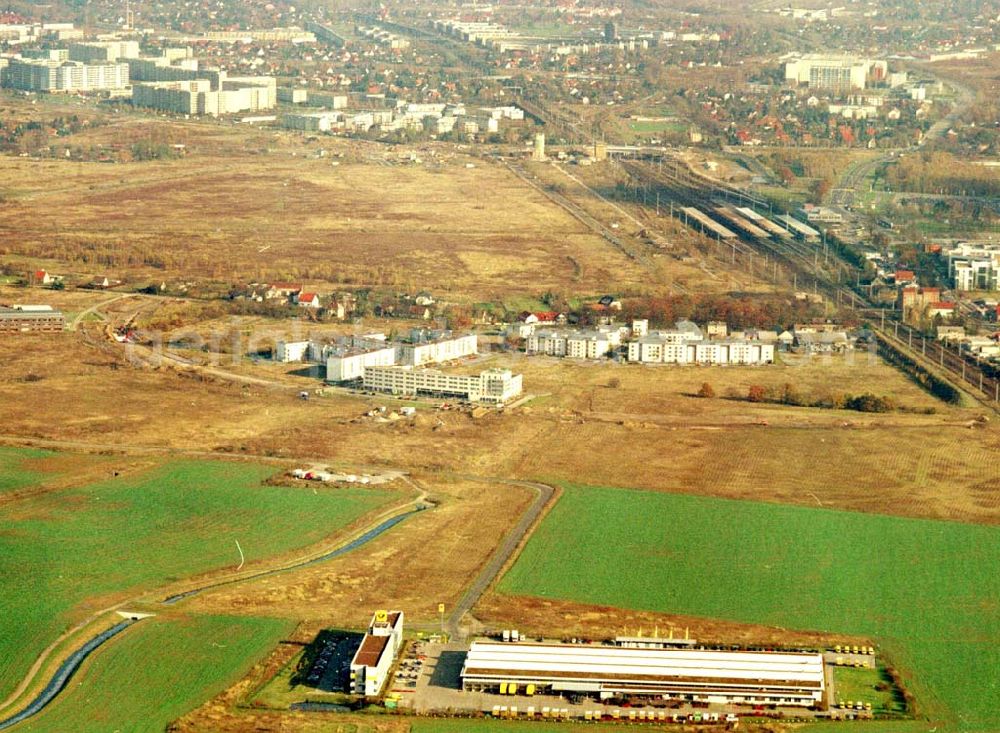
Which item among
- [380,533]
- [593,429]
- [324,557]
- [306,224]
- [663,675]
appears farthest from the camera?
[306,224]

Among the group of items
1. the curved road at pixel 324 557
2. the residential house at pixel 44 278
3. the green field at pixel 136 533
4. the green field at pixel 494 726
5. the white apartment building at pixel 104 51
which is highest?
the white apartment building at pixel 104 51

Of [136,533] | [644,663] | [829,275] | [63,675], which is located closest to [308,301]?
[829,275]

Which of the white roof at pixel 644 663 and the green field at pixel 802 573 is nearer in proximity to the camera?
the white roof at pixel 644 663

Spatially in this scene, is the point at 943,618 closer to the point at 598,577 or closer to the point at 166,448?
the point at 598,577

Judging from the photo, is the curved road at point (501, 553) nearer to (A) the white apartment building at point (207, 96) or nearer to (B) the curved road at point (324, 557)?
(B) the curved road at point (324, 557)

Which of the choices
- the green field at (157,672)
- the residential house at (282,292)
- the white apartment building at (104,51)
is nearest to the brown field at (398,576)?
the green field at (157,672)

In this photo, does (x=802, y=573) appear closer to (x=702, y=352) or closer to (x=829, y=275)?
(x=702, y=352)

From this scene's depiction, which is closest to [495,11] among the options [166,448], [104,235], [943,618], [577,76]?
[577,76]
